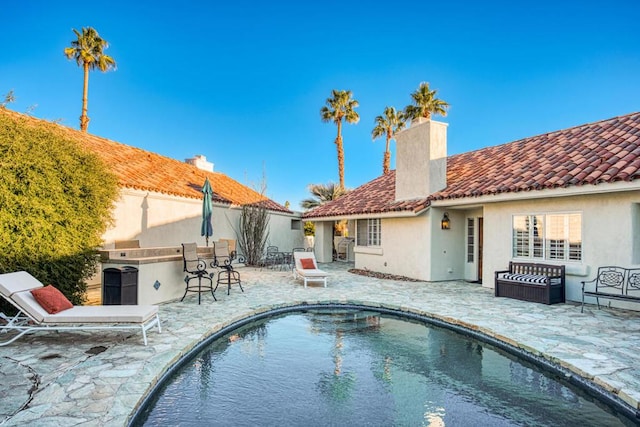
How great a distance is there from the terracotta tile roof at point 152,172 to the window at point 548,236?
45.0 feet

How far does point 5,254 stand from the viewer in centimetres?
686

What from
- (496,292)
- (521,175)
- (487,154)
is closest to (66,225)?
(496,292)

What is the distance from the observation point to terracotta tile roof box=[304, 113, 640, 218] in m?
9.63

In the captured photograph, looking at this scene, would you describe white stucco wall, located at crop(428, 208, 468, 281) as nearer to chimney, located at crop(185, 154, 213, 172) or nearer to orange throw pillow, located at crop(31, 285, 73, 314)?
orange throw pillow, located at crop(31, 285, 73, 314)

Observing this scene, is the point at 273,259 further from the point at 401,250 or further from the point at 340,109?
the point at 340,109

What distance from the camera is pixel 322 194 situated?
91.4ft

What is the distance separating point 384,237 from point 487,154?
6.00m

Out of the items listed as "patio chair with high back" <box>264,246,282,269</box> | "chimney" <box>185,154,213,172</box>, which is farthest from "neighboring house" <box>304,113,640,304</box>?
"chimney" <box>185,154,213,172</box>

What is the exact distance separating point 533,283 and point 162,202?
14.1 metres

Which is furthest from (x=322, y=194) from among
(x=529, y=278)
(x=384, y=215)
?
(x=529, y=278)

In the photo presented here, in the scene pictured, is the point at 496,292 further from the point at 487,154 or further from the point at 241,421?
the point at 241,421

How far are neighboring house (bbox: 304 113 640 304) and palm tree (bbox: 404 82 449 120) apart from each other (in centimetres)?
1063

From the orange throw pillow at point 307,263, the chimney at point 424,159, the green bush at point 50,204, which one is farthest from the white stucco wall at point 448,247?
the green bush at point 50,204

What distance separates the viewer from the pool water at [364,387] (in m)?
4.38
